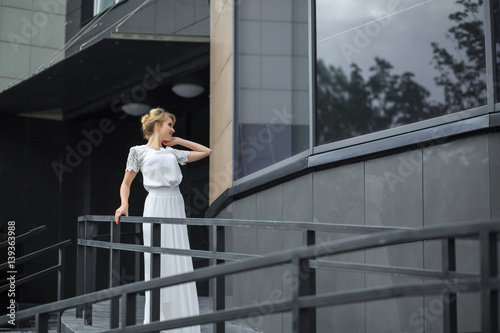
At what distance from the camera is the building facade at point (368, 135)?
193 inches

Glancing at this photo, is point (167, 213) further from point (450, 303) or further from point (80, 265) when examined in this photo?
point (450, 303)

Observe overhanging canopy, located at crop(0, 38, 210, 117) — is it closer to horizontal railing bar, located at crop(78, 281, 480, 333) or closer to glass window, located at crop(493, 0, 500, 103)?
glass window, located at crop(493, 0, 500, 103)

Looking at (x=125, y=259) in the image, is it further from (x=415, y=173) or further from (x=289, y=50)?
(x=415, y=173)

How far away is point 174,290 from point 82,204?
13.8 metres

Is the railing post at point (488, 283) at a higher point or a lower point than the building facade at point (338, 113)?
lower

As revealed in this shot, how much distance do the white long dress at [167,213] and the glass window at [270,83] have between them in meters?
1.50

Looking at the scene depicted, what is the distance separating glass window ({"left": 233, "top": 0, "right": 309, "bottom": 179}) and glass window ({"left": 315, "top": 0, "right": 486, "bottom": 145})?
0.45 meters

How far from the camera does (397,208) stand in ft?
17.7

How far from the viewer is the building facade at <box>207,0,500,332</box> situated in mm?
4906

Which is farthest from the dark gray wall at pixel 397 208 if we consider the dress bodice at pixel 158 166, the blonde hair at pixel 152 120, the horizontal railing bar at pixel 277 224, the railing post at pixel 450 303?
the blonde hair at pixel 152 120

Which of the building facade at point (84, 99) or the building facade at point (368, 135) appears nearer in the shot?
the building facade at point (368, 135)

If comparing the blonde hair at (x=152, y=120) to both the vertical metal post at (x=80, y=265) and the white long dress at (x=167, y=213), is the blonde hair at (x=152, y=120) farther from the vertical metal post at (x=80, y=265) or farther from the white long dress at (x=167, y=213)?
the vertical metal post at (x=80, y=265)

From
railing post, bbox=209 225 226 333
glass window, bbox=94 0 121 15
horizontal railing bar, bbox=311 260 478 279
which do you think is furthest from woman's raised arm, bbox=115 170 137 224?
glass window, bbox=94 0 121 15

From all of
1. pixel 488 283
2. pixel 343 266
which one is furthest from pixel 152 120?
pixel 488 283
